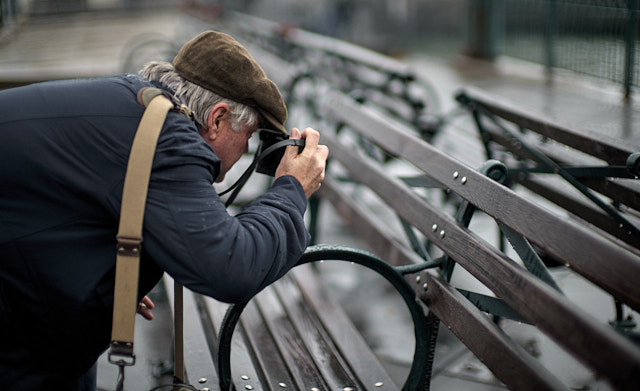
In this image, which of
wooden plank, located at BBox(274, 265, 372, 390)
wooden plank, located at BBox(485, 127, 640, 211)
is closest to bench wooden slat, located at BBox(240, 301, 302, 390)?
wooden plank, located at BBox(274, 265, 372, 390)

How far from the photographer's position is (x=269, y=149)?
1.89 meters

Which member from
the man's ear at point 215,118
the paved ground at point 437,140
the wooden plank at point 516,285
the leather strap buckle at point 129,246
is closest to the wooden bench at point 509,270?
the wooden plank at point 516,285

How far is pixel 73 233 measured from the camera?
1.61m

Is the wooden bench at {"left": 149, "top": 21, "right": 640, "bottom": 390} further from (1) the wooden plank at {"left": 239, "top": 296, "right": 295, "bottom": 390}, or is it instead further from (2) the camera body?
(2) the camera body

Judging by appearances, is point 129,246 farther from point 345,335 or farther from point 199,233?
point 345,335

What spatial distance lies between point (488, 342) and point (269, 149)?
2.69ft

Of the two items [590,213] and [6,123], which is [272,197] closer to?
[6,123]

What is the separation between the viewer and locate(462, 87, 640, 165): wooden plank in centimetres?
252

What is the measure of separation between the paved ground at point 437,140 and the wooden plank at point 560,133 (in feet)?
1.90

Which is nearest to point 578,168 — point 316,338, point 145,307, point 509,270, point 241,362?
A: point 509,270

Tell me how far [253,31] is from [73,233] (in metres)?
9.94

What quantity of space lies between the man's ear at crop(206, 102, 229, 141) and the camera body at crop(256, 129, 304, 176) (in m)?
0.15

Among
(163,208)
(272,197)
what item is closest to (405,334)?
(272,197)

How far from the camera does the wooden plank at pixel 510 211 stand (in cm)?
144
